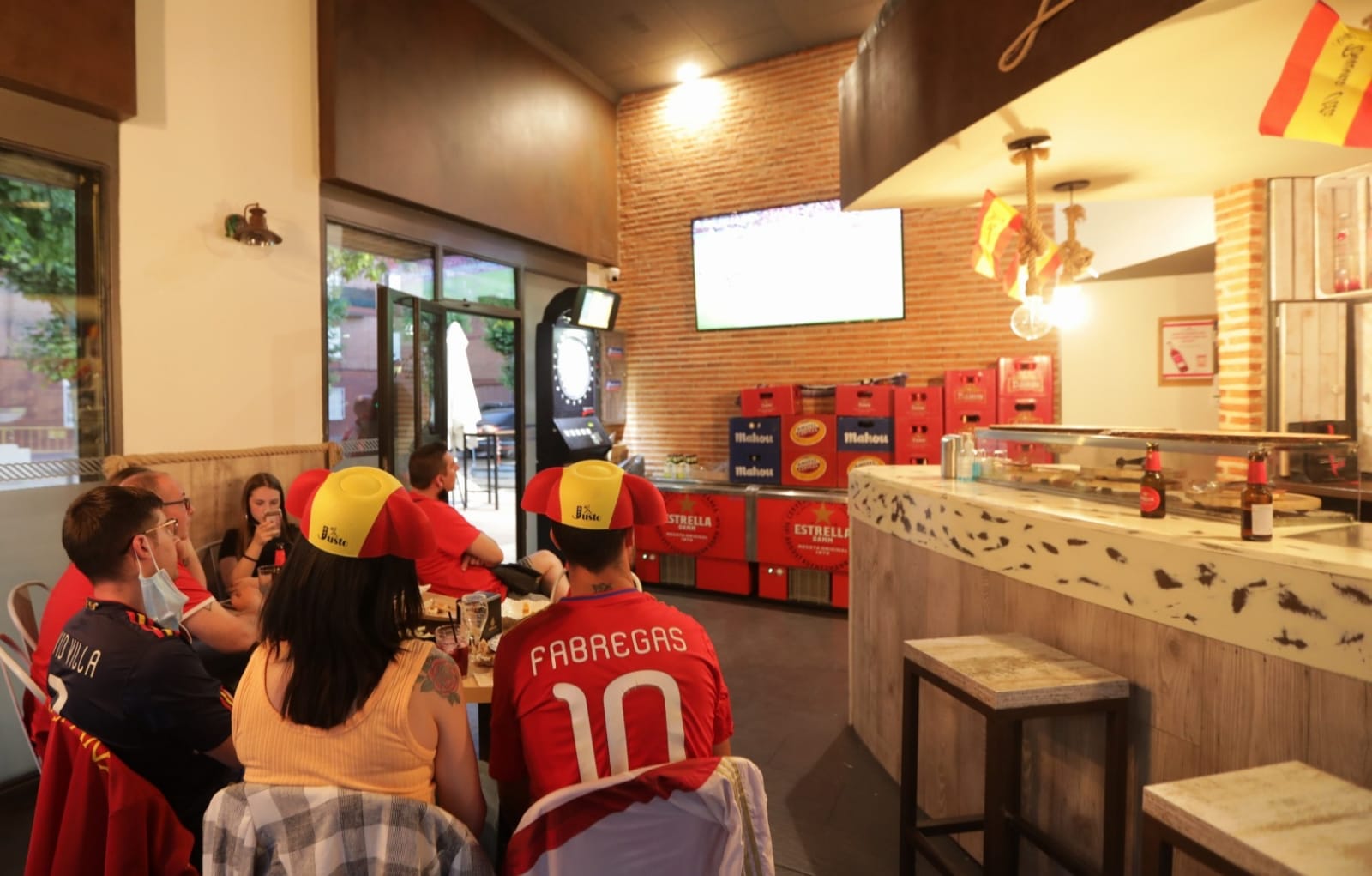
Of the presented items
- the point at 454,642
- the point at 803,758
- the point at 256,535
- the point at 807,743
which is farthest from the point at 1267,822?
the point at 256,535

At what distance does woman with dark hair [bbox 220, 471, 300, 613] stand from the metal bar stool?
9.22 ft

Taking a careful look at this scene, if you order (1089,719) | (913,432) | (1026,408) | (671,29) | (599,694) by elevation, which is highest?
(671,29)

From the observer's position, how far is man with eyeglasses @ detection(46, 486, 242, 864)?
1729mm

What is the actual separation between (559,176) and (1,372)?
4.33 m

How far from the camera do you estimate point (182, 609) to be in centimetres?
247

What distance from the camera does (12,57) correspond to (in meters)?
3.01

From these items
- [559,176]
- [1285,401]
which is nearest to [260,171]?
[559,176]

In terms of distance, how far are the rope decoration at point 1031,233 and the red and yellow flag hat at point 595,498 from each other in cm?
256

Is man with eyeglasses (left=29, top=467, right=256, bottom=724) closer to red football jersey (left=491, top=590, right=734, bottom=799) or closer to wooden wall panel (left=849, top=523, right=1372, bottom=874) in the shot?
red football jersey (left=491, top=590, right=734, bottom=799)

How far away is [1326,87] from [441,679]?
2650mm

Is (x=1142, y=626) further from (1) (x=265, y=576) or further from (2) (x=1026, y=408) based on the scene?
(2) (x=1026, y=408)

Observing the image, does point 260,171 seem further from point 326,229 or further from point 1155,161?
point 1155,161

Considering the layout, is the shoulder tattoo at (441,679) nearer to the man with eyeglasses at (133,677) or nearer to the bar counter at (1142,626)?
the man with eyeglasses at (133,677)

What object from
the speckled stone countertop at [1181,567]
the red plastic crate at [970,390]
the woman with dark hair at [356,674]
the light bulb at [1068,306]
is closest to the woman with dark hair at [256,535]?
the woman with dark hair at [356,674]
